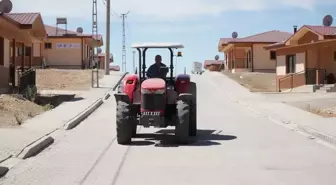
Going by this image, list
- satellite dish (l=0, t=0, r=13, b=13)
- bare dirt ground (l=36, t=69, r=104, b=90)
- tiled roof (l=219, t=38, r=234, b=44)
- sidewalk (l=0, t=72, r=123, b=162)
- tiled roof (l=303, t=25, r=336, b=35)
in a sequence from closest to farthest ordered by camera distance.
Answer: sidewalk (l=0, t=72, r=123, b=162)
satellite dish (l=0, t=0, r=13, b=13)
bare dirt ground (l=36, t=69, r=104, b=90)
tiled roof (l=303, t=25, r=336, b=35)
tiled roof (l=219, t=38, r=234, b=44)

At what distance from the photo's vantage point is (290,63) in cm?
4184

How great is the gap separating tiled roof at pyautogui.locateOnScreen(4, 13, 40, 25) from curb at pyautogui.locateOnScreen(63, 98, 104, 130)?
295 inches

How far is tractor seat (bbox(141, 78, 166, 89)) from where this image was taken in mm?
12359

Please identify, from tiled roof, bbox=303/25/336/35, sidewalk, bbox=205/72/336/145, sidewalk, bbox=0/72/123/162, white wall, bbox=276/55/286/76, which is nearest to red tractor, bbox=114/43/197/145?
sidewalk, bbox=0/72/123/162

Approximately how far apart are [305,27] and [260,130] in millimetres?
26864

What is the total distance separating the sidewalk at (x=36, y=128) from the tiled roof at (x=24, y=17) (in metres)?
6.18

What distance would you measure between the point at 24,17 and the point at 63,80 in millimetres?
7739

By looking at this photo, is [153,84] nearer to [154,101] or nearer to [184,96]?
[154,101]

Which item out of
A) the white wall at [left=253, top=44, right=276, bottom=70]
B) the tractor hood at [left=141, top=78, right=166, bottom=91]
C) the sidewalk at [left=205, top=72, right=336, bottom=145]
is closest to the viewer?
the tractor hood at [left=141, top=78, right=166, bottom=91]

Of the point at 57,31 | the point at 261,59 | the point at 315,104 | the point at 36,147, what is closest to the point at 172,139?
the point at 36,147

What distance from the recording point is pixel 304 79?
120 feet

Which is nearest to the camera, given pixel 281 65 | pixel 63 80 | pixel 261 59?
pixel 63 80

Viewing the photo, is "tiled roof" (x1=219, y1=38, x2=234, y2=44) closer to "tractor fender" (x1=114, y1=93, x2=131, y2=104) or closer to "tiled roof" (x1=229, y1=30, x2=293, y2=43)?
"tiled roof" (x1=229, y1=30, x2=293, y2=43)

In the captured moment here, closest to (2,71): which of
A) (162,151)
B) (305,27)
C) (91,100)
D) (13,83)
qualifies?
(13,83)
